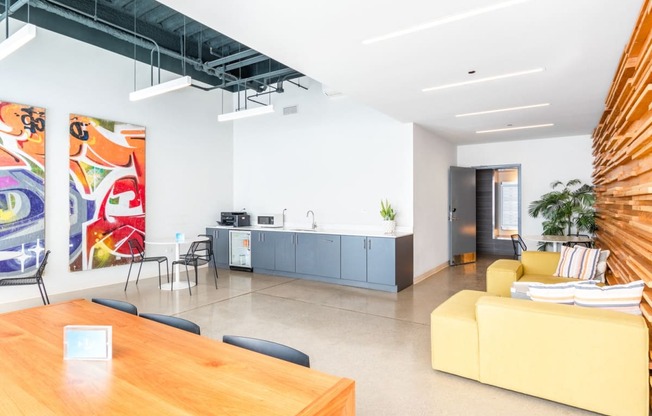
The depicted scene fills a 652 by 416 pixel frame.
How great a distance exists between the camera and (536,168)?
7.95m

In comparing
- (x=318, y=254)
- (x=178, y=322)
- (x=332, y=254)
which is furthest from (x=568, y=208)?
(x=178, y=322)

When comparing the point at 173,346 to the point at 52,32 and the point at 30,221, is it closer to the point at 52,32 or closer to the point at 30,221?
the point at 30,221

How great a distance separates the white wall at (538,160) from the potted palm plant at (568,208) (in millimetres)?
200

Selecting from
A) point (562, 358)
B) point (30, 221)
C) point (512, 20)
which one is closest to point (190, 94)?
point (30, 221)

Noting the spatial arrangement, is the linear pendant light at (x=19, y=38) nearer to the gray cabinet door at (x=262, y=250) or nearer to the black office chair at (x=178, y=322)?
the black office chair at (x=178, y=322)

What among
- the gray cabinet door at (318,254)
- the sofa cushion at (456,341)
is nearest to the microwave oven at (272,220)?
the gray cabinet door at (318,254)

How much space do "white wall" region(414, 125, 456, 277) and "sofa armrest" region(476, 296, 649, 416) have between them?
378cm

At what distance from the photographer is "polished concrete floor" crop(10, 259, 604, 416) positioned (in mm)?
2555

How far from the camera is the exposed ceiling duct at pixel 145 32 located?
4964mm

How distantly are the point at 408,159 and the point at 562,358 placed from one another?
171 inches

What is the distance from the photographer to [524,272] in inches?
196

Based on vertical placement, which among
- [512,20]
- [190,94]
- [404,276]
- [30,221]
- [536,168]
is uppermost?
[190,94]

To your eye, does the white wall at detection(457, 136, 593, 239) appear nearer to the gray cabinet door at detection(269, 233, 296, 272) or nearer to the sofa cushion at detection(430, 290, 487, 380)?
the gray cabinet door at detection(269, 233, 296, 272)

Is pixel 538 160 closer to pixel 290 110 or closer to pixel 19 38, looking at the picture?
pixel 290 110
